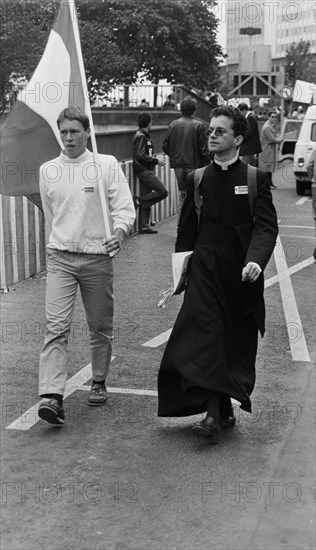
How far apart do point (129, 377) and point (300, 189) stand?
50.2 feet

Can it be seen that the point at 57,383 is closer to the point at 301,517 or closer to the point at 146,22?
the point at 301,517

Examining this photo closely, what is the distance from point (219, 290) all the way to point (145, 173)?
29.7 ft

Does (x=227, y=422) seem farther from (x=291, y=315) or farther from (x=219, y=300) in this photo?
(x=291, y=315)

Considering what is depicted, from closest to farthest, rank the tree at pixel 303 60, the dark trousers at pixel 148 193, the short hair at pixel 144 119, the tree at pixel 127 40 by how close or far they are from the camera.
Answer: the short hair at pixel 144 119 → the dark trousers at pixel 148 193 → the tree at pixel 127 40 → the tree at pixel 303 60

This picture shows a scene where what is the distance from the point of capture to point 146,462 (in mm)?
5109

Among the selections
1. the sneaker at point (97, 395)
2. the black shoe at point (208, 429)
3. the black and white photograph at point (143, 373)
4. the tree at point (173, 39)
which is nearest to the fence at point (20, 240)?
the black and white photograph at point (143, 373)

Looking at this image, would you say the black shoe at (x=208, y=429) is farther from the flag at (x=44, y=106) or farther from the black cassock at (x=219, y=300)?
the flag at (x=44, y=106)

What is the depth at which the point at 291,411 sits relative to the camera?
604 centimetres

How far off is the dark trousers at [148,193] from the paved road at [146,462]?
6252 mm

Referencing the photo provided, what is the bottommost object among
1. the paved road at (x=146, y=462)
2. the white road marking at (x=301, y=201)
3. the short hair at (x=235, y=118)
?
the white road marking at (x=301, y=201)

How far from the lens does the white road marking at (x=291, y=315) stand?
759 cm

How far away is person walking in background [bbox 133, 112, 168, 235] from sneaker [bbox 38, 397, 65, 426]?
28.8 feet

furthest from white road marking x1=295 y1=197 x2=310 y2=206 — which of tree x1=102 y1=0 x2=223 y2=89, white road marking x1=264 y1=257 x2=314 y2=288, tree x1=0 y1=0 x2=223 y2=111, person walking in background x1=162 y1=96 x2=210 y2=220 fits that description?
tree x1=102 y1=0 x2=223 y2=89

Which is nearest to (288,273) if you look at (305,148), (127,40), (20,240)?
(20,240)
